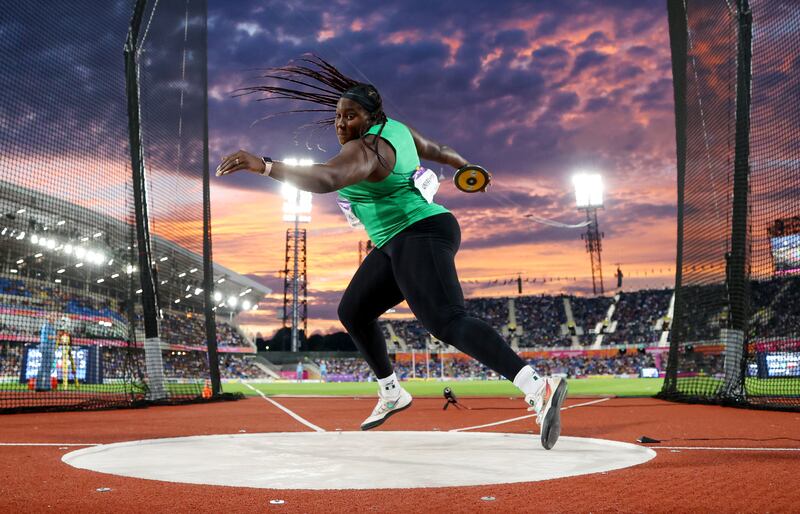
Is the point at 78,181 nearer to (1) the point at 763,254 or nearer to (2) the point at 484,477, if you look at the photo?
(2) the point at 484,477

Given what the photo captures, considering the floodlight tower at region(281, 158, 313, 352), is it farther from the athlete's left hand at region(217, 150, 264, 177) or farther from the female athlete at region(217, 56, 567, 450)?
the athlete's left hand at region(217, 150, 264, 177)

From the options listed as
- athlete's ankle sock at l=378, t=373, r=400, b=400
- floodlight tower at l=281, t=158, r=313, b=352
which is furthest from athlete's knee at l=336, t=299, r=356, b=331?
floodlight tower at l=281, t=158, r=313, b=352

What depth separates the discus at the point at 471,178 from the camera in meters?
3.84

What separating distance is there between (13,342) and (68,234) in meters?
6.78

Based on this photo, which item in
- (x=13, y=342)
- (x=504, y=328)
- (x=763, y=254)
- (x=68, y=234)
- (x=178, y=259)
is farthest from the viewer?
(x=504, y=328)

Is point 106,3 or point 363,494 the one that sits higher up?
point 106,3

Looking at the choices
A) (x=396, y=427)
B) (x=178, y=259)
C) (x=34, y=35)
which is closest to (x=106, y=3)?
(x=34, y=35)

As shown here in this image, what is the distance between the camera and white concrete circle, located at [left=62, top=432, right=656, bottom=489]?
296 centimetres

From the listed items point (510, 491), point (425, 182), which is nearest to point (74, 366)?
point (425, 182)

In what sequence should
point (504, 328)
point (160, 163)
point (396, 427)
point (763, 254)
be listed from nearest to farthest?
point (396, 427) → point (763, 254) → point (160, 163) → point (504, 328)

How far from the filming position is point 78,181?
36.3 feet

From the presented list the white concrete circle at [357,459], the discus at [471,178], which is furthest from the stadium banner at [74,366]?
the discus at [471,178]

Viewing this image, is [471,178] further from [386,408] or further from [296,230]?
[296,230]

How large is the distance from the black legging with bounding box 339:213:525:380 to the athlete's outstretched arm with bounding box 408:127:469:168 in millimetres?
560
